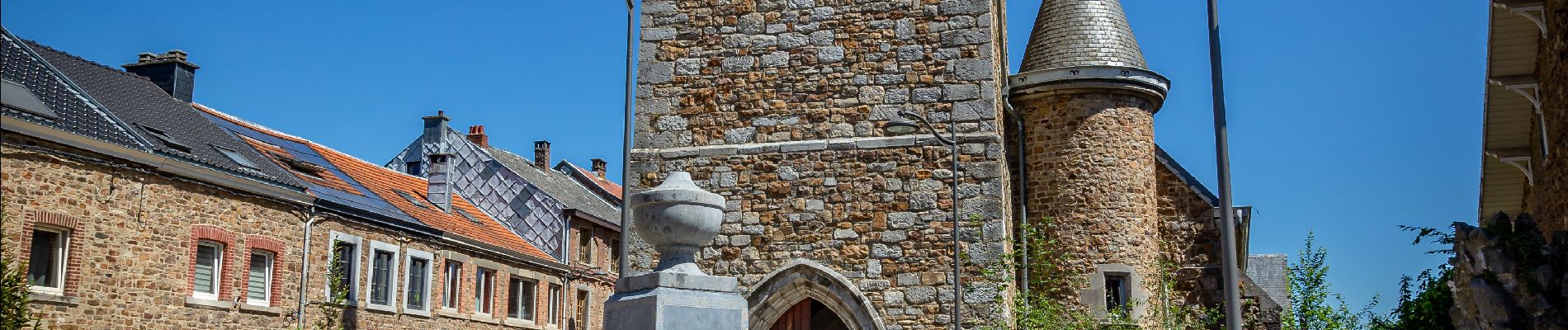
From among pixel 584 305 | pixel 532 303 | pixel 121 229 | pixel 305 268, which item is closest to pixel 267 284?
pixel 305 268

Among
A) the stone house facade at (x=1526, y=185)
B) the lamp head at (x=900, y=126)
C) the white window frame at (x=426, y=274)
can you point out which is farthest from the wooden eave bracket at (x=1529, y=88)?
the white window frame at (x=426, y=274)

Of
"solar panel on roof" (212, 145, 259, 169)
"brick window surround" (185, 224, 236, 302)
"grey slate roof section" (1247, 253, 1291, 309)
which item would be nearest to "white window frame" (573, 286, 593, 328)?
"solar panel on roof" (212, 145, 259, 169)

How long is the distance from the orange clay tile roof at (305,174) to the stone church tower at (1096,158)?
36.6 ft

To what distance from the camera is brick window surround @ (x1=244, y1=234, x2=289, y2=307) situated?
18.8m

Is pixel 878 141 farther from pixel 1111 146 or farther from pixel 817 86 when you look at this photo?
pixel 1111 146

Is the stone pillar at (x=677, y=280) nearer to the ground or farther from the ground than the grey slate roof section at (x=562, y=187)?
nearer to the ground

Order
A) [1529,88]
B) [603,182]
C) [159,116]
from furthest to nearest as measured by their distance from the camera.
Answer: [603,182], [159,116], [1529,88]

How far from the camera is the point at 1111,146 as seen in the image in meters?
16.3

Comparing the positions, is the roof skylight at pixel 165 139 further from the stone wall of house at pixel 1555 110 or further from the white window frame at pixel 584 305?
the stone wall of house at pixel 1555 110

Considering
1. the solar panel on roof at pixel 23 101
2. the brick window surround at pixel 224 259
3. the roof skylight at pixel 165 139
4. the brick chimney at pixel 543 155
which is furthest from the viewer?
the brick chimney at pixel 543 155

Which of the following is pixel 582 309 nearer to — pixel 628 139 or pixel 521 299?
pixel 521 299

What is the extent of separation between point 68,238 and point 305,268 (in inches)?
176

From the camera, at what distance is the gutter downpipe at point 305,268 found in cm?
2008

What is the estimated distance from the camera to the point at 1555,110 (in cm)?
1207
